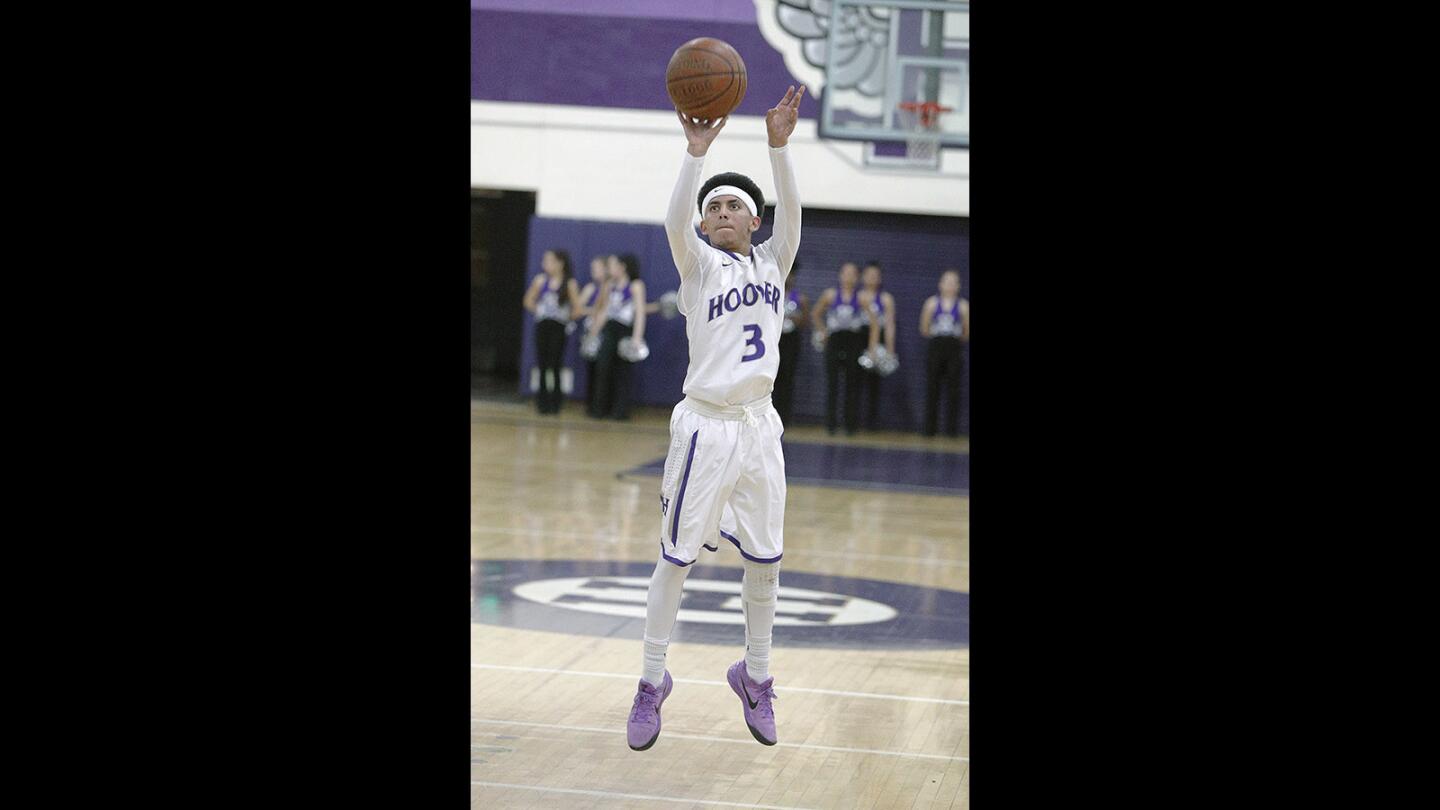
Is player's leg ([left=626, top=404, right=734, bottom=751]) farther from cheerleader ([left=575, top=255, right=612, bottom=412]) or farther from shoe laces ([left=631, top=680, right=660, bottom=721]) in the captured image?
cheerleader ([left=575, top=255, right=612, bottom=412])

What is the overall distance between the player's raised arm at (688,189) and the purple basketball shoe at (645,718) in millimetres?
1378

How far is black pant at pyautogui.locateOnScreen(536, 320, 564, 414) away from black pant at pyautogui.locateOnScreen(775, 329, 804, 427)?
2312 mm

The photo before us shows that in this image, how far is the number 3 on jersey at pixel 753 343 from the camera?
15.7 ft

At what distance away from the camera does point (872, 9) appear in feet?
45.5

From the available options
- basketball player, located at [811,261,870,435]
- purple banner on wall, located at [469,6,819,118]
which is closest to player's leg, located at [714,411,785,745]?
basketball player, located at [811,261,870,435]

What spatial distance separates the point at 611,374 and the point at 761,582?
36.3ft

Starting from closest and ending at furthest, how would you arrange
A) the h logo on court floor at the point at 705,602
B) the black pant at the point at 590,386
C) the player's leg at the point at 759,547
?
the player's leg at the point at 759,547 → the h logo on court floor at the point at 705,602 → the black pant at the point at 590,386

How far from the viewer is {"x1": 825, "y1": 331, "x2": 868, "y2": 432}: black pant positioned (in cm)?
1540

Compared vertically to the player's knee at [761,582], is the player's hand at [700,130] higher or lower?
higher

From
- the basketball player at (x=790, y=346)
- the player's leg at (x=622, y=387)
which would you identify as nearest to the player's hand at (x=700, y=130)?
the basketball player at (x=790, y=346)

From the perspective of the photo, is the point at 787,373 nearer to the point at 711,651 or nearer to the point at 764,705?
the point at 711,651

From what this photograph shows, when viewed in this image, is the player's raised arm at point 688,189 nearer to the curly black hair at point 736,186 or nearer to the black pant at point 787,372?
the curly black hair at point 736,186

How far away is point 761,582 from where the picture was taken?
16.0 feet
